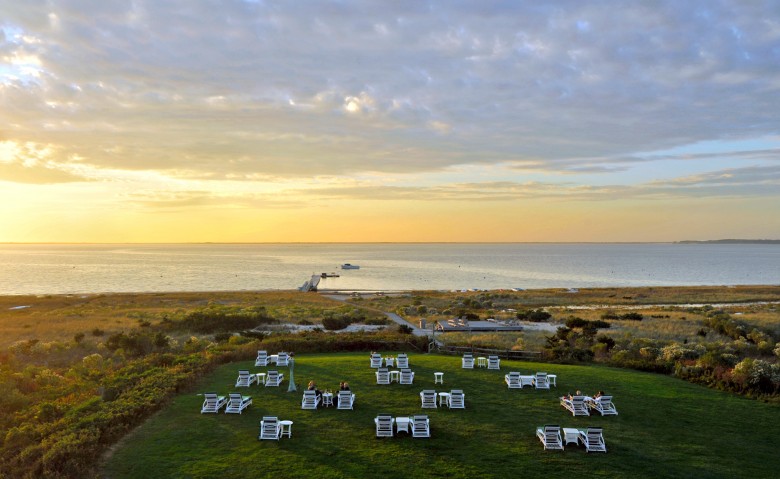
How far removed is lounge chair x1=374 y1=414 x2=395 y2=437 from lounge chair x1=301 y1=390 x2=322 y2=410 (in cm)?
324

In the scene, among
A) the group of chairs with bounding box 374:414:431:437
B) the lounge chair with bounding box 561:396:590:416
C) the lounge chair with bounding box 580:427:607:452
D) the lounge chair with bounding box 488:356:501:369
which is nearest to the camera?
the lounge chair with bounding box 580:427:607:452

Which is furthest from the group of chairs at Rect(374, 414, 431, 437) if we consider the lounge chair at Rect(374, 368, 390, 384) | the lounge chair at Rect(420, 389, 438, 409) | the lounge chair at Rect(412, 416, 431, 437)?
the lounge chair at Rect(374, 368, 390, 384)

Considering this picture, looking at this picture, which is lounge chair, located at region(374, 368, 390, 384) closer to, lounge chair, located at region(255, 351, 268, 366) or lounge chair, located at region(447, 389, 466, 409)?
lounge chair, located at region(447, 389, 466, 409)

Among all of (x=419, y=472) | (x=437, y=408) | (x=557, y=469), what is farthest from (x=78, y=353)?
(x=557, y=469)

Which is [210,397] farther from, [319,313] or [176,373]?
[319,313]

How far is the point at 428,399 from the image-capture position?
57.9 feet

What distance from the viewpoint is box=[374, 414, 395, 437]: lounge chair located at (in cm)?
1488

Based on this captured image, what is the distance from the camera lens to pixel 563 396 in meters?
18.7

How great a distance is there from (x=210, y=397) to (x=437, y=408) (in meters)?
7.73

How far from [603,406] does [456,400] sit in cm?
494

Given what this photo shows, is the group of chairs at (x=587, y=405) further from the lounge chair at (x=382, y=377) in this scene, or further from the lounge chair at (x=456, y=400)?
the lounge chair at (x=382, y=377)

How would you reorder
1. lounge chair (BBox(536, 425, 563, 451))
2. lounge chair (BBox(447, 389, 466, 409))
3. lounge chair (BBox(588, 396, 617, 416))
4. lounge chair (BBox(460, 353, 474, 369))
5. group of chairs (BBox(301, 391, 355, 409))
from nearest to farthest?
lounge chair (BBox(536, 425, 563, 451)) < lounge chair (BBox(588, 396, 617, 416)) < group of chairs (BBox(301, 391, 355, 409)) < lounge chair (BBox(447, 389, 466, 409)) < lounge chair (BBox(460, 353, 474, 369))

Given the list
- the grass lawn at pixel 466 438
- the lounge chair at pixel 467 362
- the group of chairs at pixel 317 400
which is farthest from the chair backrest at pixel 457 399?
the lounge chair at pixel 467 362

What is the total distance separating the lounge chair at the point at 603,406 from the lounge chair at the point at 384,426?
7.28 m
